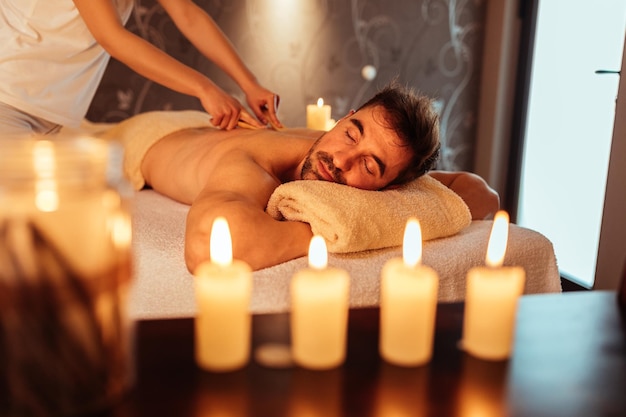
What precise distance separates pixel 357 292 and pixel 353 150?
503 millimetres

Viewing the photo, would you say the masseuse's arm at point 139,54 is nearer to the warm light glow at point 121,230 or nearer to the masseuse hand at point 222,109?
the masseuse hand at point 222,109

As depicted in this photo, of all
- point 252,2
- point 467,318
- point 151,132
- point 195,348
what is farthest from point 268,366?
point 252,2

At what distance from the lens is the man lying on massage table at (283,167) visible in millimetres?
1262

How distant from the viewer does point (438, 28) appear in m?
3.29

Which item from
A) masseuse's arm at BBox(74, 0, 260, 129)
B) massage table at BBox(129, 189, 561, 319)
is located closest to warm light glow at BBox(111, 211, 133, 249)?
massage table at BBox(129, 189, 561, 319)

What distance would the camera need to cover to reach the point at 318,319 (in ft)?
2.01

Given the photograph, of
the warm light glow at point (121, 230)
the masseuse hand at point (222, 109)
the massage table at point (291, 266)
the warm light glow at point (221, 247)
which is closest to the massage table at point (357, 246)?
the massage table at point (291, 266)

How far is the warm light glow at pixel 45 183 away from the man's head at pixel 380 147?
110cm

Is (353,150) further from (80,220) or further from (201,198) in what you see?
(80,220)

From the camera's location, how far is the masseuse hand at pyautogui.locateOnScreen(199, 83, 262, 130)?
1.80m

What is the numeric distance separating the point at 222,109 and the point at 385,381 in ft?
4.53

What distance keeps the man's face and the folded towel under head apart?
7cm

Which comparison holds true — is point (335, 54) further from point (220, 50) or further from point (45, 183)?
point (45, 183)

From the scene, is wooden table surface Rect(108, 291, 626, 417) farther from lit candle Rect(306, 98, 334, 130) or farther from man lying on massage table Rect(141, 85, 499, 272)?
lit candle Rect(306, 98, 334, 130)
